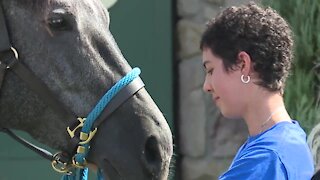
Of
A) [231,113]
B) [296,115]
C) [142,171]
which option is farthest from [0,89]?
[296,115]

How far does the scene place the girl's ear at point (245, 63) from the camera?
6.91 ft

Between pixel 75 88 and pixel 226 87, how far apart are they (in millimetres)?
682

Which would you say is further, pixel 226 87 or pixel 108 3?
pixel 108 3

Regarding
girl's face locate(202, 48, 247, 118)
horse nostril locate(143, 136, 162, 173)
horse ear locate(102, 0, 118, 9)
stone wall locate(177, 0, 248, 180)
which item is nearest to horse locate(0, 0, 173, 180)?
horse nostril locate(143, 136, 162, 173)

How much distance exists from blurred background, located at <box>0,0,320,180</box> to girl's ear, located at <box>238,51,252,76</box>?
8.25 ft

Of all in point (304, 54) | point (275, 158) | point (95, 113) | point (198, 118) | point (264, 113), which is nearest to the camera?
point (275, 158)

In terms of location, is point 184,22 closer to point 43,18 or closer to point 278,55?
point 43,18

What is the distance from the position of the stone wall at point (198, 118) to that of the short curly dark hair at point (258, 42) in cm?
249

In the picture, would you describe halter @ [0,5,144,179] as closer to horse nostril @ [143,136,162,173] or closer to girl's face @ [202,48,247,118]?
horse nostril @ [143,136,162,173]

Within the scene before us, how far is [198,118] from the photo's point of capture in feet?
15.6

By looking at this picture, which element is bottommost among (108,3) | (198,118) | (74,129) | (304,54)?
(198,118)

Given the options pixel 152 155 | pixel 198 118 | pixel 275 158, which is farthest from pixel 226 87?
pixel 198 118

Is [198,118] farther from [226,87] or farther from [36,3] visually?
[226,87]

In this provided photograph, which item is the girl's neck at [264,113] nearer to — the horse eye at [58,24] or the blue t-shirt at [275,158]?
the blue t-shirt at [275,158]
